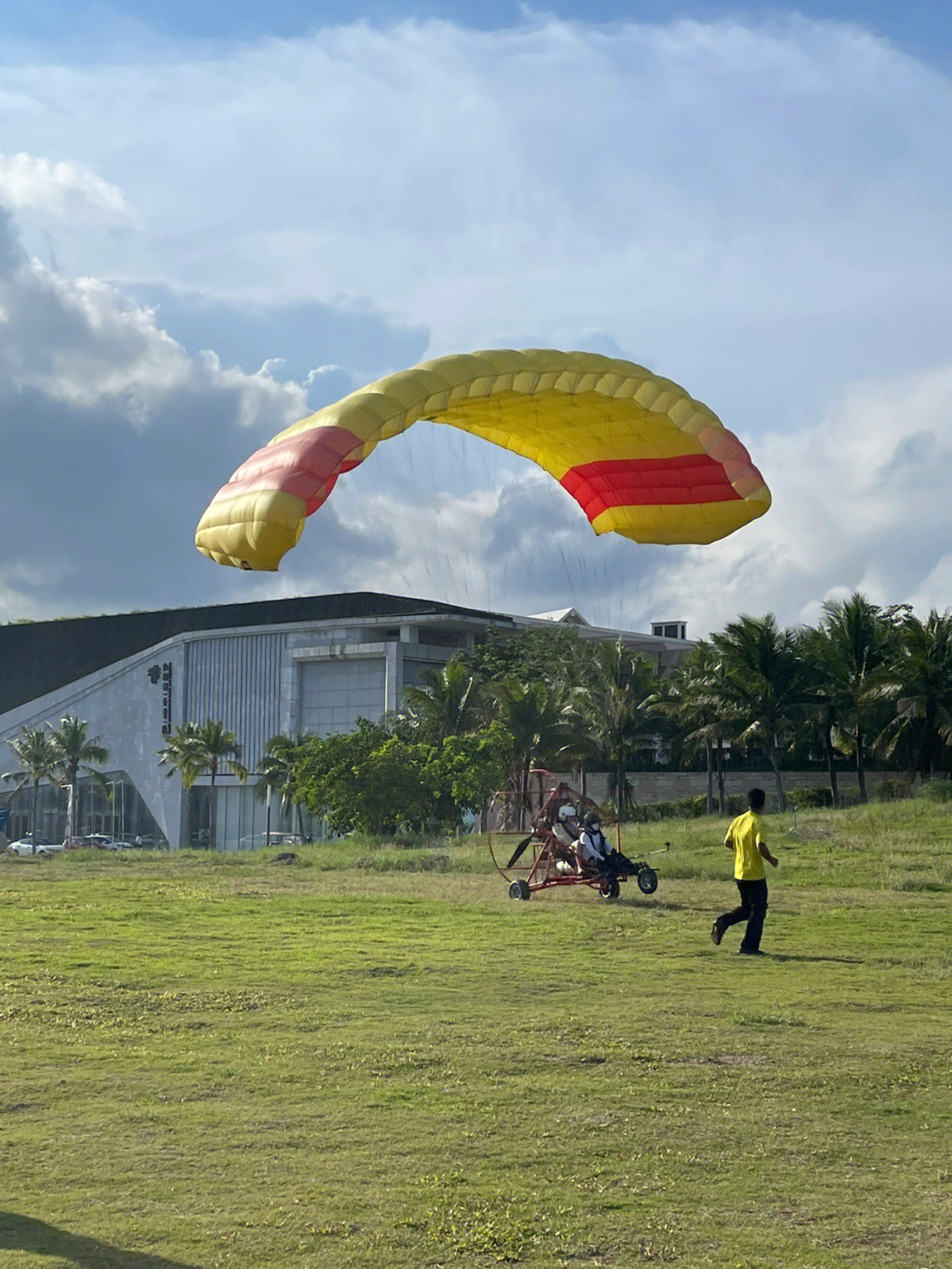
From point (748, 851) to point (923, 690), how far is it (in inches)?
1242

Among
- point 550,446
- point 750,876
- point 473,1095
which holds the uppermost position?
point 550,446

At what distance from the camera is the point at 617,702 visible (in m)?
50.2

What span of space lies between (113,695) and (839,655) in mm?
42958

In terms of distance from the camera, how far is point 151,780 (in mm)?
72500

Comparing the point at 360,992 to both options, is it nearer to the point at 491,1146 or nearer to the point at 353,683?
the point at 491,1146

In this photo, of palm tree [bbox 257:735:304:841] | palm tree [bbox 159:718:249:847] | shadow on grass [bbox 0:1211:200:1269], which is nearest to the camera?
shadow on grass [bbox 0:1211:200:1269]

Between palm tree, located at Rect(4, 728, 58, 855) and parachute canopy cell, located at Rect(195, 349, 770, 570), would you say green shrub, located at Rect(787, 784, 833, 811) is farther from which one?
parachute canopy cell, located at Rect(195, 349, 770, 570)

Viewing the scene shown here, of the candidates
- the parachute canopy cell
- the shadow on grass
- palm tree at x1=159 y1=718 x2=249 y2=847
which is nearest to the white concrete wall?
palm tree at x1=159 y1=718 x2=249 y2=847

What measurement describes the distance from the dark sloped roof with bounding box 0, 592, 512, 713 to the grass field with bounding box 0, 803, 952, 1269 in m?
49.2

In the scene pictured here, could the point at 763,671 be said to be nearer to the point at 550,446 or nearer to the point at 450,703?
the point at 450,703

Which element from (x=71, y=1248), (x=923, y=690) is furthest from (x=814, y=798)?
(x=71, y=1248)

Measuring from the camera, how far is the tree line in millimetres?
42594

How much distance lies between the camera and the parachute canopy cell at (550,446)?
10.6 meters

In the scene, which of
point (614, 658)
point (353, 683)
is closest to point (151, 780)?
point (353, 683)
